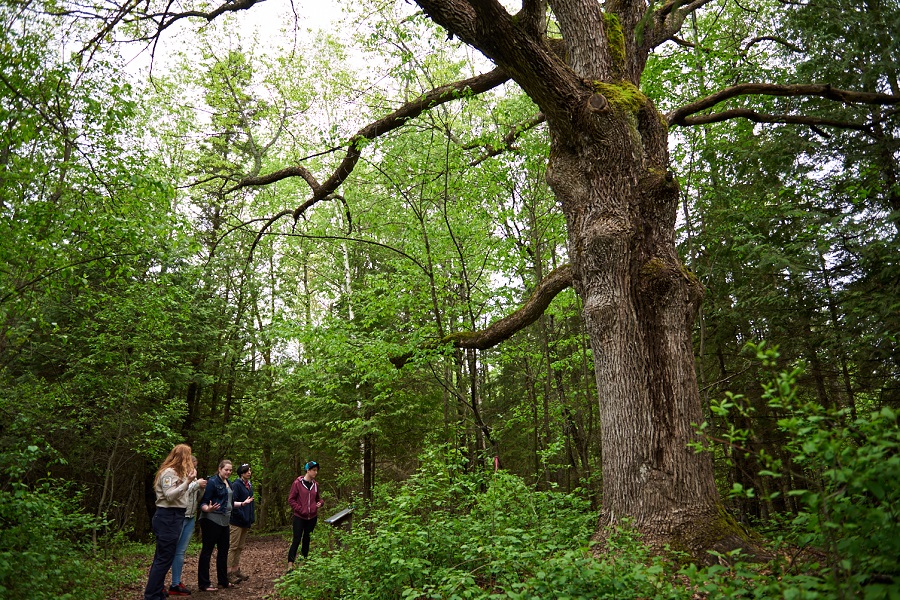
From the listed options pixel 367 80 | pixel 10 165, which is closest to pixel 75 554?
pixel 10 165

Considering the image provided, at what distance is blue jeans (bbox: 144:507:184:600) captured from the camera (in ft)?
19.0

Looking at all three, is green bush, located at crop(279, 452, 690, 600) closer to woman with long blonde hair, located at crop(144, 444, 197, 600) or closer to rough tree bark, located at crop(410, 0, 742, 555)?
rough tree bark, located at crop(410, 0, 742, 555)

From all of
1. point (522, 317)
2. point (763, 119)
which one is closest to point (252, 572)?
point (522, 317)

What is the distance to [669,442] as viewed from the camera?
4434mm

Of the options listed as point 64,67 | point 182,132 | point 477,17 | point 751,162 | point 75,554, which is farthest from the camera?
Result: point 182,132

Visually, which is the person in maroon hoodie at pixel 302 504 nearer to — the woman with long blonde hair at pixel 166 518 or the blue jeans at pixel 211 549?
the blue jeans at pixel 211 549

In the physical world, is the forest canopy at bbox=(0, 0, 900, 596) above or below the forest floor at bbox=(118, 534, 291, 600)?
above

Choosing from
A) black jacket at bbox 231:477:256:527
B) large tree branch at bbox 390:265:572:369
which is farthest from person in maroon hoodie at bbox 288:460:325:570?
large tree branch at bbox 390:265:572:369

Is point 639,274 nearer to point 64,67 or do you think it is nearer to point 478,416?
point 478,416

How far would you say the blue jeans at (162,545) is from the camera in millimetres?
5785

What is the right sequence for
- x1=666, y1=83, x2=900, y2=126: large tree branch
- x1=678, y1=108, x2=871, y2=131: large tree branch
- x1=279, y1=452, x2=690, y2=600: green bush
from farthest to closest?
x1=678, y1=108, x2=871, y2=131: large tree branch → x1=666, y1=83, x2=900, y2=126: large tree branch → x1=279, y1=452, x2=690, y2=600: green bush

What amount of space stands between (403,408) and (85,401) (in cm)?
727

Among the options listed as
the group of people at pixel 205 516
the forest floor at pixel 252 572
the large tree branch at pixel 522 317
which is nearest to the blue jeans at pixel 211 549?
the group of people at pixel 205 516

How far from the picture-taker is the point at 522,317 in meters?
6.90
